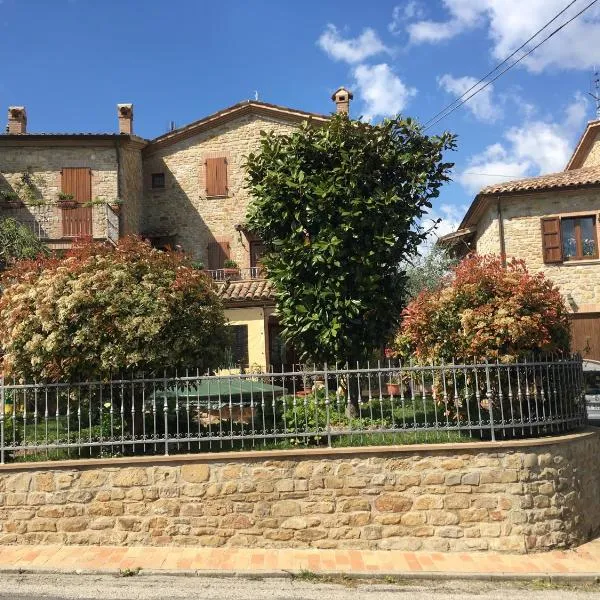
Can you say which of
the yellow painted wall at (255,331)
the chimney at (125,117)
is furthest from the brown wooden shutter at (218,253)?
the chimney at (125,117)

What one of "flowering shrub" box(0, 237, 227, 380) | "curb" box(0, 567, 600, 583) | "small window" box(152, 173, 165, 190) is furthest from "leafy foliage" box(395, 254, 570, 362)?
"small window" box(152, 173, 165, 190)

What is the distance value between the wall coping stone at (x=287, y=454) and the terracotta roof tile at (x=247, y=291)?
393 inches

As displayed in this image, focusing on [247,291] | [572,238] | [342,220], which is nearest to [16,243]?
[247,291]

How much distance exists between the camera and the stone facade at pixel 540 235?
17.1 m

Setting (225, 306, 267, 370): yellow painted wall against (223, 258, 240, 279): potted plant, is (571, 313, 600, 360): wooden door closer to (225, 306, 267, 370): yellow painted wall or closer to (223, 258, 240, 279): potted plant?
(225, 306, 267, 370): yellow painted wall

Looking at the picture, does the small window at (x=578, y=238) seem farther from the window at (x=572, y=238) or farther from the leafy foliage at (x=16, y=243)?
the leafy foliage at (x=16, y=243)

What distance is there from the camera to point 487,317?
23.9ft

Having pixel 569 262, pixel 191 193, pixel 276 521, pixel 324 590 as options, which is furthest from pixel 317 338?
pixel 191 193

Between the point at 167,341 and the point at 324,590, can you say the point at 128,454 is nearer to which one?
the point at 167,341

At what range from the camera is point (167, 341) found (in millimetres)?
7574

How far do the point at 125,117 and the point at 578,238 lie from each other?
17239 millimetres

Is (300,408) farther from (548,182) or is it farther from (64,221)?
(64,221)

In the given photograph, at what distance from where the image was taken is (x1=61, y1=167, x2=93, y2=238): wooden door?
19391 mm

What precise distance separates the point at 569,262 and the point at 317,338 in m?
11.7
